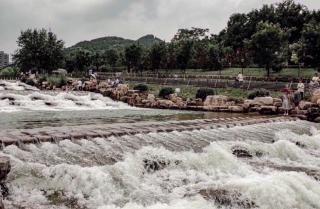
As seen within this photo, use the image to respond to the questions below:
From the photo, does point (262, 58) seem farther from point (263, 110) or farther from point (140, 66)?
point (140, 66)

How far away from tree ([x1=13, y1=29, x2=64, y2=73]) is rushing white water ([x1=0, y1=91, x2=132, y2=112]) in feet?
77.4

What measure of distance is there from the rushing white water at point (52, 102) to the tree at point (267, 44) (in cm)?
1681

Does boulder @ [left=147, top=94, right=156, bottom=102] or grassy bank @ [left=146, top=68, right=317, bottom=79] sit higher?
grassy bank @ [left=146, top=68, right=317, bottom=79]

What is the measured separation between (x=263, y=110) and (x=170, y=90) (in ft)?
29.0

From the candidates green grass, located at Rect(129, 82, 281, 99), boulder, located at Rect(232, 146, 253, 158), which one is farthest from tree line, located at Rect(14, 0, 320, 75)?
boulder, located at Rect(232, 146, 253, 158)

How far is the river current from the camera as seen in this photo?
8297mm

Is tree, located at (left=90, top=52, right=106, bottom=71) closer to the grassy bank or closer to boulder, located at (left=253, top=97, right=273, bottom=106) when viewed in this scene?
the grassy bank

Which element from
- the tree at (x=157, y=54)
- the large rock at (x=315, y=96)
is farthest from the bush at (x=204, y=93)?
the tree at (x=157, y=54)

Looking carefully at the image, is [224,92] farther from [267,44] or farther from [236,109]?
[267,44]

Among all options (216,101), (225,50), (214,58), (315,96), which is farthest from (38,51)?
(315,96)

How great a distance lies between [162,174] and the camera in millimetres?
10492

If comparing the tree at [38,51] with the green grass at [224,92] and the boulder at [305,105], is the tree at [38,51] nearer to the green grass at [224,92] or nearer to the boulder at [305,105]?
the green grass at [224,92]

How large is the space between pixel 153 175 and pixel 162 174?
275 millimetres

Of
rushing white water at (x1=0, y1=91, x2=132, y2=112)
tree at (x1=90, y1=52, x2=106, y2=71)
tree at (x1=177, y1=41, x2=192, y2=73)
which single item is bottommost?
rushing white water at (x1=0, y1=91, x2=132, y2=112)
